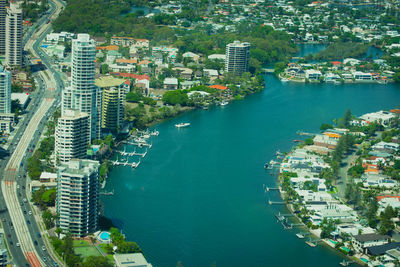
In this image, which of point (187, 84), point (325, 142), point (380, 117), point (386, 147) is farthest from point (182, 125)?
point (380, 117)

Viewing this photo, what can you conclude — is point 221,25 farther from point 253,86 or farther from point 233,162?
point 233,162

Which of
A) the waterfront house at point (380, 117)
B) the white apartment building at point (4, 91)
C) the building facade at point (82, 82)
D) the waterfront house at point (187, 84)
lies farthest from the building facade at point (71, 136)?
the waterfront house at point (380, 117)

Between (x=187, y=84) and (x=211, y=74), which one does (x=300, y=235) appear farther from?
(x=211, y=74)

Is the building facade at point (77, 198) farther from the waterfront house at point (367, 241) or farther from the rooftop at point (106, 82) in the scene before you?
the rooftop at point (106, 82)

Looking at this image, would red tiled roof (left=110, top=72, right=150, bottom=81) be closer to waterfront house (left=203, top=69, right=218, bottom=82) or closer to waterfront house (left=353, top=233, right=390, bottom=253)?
waterfront house (left=203, top=69, right=218, bottom=82)

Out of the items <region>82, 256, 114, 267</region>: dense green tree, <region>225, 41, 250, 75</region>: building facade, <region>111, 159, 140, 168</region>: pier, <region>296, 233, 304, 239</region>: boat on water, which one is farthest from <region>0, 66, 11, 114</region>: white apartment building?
<region>225, 41, 250, 75</region>: building facade

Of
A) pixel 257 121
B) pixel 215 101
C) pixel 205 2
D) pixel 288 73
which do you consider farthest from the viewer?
pixel 205 2

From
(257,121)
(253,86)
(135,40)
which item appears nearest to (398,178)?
(257,121)
